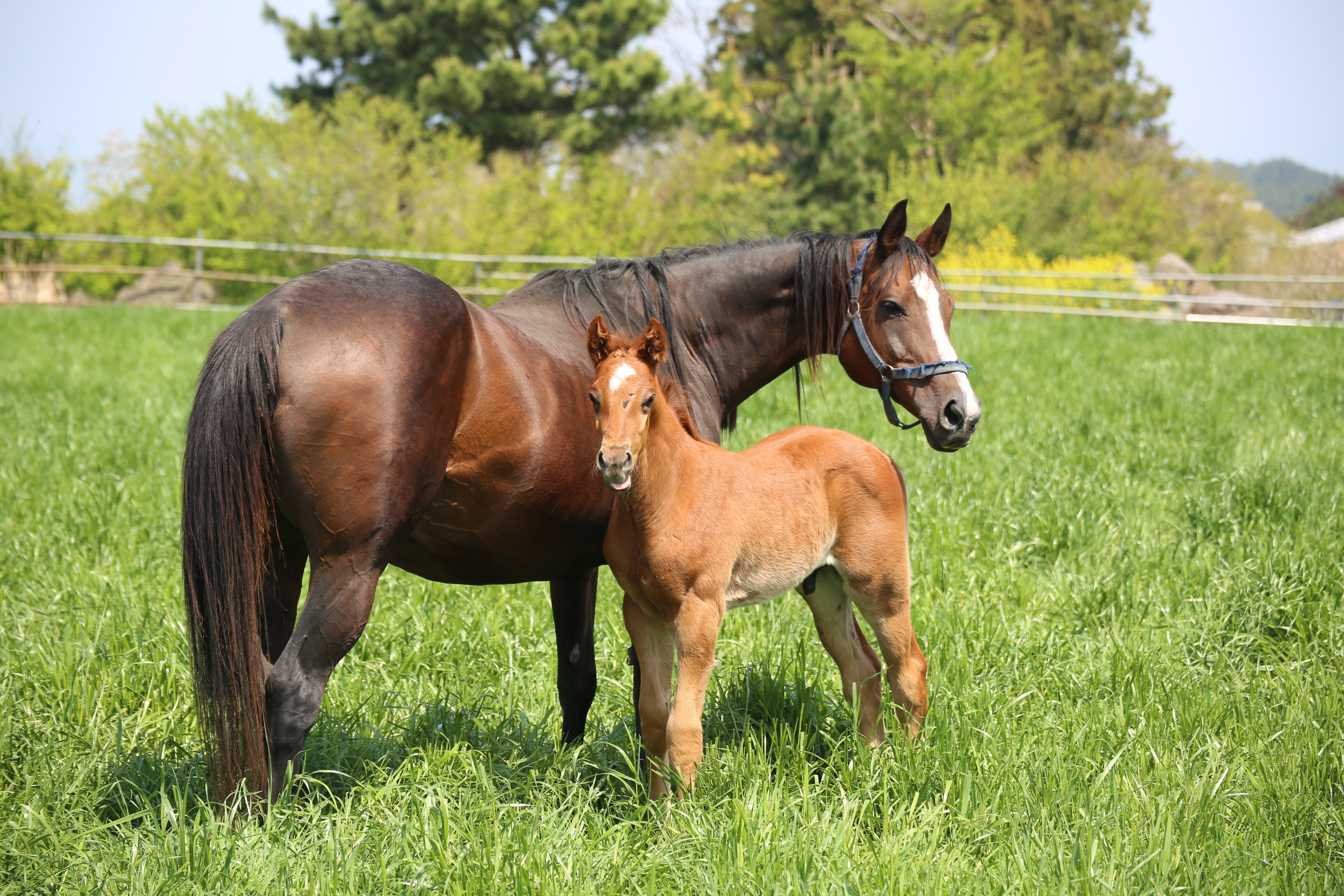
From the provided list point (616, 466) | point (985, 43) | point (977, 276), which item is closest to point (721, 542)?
point (616, 466)

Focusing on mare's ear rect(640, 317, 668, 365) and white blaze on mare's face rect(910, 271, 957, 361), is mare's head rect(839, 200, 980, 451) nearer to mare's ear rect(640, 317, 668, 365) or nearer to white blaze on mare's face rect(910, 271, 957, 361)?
white blaze on mare's face rect(910, 271, 957, 361)

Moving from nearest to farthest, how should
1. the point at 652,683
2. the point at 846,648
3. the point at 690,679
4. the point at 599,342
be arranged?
the point at 599,342, the point at 690,679, the point at 652,683, the point at 846,648

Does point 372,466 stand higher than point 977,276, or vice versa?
point 977,276

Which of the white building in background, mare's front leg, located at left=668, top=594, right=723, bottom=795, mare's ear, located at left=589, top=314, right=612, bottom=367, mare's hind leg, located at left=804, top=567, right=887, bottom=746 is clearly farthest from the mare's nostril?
the white building in background

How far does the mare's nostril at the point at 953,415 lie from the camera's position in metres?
3.16

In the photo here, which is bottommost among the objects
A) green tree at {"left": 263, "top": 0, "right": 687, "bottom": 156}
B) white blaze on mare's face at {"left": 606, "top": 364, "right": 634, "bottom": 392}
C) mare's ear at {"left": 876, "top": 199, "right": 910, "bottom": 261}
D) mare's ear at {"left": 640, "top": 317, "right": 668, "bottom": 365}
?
white blaze on mare's face at {"left": 606, "top": 364, "right": 634, "bottom": 392}

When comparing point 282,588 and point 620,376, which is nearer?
point 620,376

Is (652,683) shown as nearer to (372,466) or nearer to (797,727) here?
(797,727)

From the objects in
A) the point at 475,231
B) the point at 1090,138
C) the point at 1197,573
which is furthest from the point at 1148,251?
the point at 1197,573

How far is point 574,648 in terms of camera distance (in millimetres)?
3324

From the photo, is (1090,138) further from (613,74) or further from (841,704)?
(841,704)

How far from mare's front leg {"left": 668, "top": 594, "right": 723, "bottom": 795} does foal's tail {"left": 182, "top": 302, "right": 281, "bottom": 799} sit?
1.15 meters

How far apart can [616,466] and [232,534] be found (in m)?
1.12

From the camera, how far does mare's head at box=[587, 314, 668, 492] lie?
7.34ft
